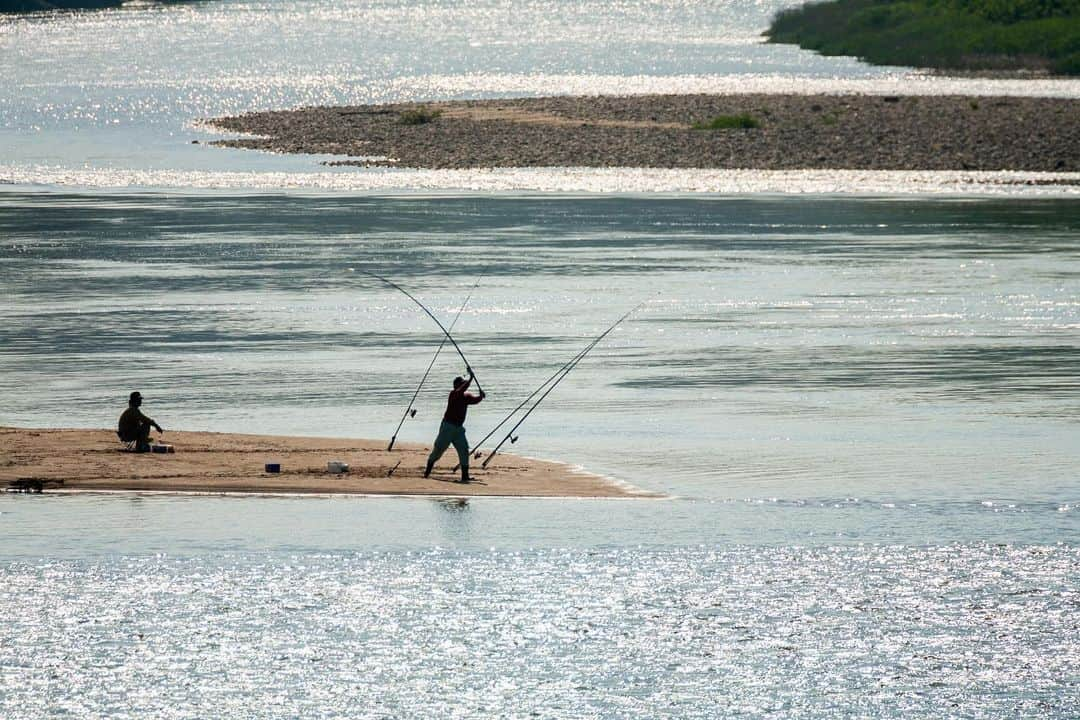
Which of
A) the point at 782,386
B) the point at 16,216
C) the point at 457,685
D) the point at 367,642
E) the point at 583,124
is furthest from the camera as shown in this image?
the point at 583,124

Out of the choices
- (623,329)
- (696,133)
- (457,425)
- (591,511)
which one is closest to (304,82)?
(696,133)

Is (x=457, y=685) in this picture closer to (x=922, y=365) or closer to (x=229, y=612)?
(x=229, y=612)

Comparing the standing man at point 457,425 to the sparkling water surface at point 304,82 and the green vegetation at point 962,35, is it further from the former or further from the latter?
the green vegetation at point 962,35

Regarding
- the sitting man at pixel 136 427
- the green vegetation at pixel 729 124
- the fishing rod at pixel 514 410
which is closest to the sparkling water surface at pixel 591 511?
the fishing rod at pixel 514 410

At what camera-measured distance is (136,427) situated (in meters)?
24.6

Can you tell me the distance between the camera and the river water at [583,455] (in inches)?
683

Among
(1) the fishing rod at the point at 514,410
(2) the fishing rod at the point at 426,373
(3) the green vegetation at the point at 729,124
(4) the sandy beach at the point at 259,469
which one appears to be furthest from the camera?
(3) the green vegetation at the point at 729,124

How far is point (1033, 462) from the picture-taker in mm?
25234

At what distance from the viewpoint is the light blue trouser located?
2358cm

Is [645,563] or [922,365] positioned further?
[922,365]

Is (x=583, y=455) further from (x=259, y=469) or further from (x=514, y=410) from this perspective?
(x=259, y=469)

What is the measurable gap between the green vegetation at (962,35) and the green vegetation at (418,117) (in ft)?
144

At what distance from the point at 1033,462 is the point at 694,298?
16480 mm

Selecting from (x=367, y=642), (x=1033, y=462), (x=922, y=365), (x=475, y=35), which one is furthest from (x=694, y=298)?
(x=475, y=35)
